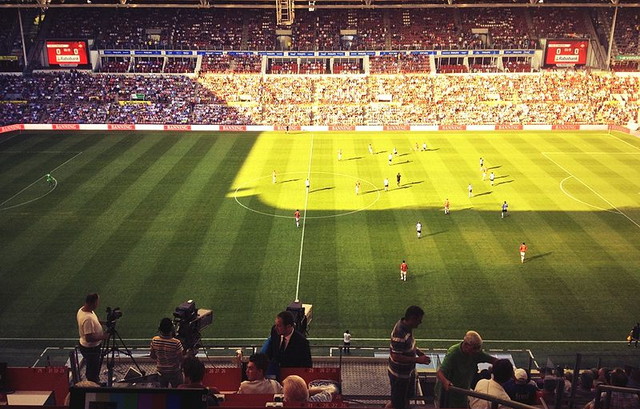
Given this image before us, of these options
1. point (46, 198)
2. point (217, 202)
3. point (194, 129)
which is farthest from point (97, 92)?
point (217, 202)

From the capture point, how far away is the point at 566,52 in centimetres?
7131

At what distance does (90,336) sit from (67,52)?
66.2 metres

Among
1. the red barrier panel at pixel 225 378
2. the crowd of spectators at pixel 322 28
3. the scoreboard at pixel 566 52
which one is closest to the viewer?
the red barrier panel at pixel 225 378

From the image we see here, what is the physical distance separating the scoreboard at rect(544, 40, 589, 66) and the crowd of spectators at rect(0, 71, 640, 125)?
1.58m

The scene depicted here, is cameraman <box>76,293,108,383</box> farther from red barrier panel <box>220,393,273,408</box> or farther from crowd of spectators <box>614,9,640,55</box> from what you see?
crowd of spectators <box>614,9,640,55</box>

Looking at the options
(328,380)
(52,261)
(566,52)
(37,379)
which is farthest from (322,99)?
(328,380)

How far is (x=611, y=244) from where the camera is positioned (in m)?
31.3

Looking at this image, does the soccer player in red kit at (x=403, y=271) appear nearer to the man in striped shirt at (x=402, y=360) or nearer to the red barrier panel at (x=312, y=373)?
the red barrier panel at (x=312, y=373)

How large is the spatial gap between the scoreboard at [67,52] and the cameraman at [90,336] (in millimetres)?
65375

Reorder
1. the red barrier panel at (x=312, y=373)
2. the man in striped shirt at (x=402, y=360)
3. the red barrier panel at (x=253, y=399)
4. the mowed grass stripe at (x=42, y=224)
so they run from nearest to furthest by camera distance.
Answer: the red barrier panel at (x=253, y=399)
the man in striped shirt at (x=402, y=360)
the red barrier panel at (x=312, y=373)
the mowed grass stripe at (x=42, y=224)

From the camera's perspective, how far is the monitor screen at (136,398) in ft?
16.5

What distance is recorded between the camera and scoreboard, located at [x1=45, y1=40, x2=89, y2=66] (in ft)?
230

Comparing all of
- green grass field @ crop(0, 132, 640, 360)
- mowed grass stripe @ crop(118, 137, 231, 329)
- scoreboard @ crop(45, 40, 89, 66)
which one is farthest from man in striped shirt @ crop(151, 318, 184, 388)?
scoreboard @ crop(45, 40, 89, 66)

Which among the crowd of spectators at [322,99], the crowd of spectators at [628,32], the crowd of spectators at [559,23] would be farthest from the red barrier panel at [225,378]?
the crowd of spectators at [628,32]
